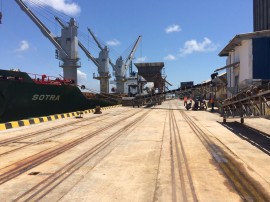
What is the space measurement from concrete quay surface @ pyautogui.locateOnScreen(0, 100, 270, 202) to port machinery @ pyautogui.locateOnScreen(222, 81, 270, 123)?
3.87 feet

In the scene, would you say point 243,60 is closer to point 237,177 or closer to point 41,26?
point 237,177

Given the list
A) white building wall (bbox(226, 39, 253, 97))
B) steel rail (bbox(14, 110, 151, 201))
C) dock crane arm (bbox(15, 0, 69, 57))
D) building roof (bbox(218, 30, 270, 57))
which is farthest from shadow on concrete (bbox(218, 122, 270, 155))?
dock crane arm (bbox(15, 0, 69, 57))

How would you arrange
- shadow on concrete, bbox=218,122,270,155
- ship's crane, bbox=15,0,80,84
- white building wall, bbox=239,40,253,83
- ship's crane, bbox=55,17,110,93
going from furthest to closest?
ship's crane, bbox=55,17,110,93
ship's crane, bbox=15,0,80,84
white building wall, bbox=239,40,253,83
shadow on concrete, bbox=218,122,270,155

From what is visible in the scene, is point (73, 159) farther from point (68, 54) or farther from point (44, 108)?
point (68, 54)

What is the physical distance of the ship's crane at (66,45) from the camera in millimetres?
55562

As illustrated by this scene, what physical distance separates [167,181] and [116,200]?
4.92 ft

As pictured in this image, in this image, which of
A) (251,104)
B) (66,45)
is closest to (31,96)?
(251,104)

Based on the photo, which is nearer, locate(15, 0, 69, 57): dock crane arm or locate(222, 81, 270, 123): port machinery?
locate(222, 81, 270, 123): port machinery

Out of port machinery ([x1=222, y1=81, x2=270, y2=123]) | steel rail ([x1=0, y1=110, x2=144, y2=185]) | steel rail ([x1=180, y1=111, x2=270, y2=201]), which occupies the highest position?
port machinery ([x1=222, y1=81, x2=270, y2=123])

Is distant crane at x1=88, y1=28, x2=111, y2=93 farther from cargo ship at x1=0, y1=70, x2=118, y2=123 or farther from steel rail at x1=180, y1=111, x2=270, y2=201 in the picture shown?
steel rail at x1=180, y1=111, x2=270, y2=201

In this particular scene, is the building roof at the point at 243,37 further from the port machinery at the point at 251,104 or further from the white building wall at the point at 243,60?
the port machinery at the point at 251,104

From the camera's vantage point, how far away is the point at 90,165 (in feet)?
27.4

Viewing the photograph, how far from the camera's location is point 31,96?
78.6 feet

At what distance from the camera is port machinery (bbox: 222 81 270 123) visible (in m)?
11.9
